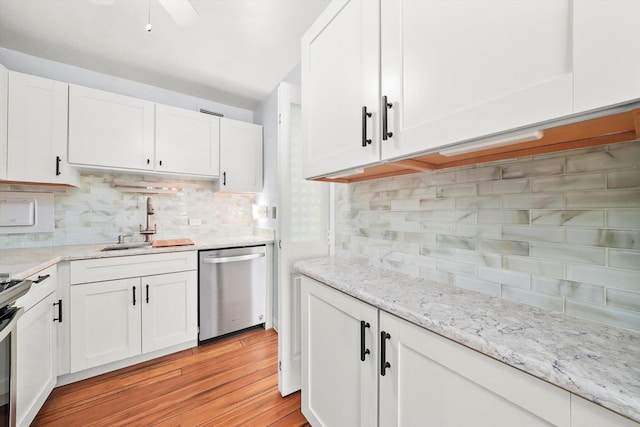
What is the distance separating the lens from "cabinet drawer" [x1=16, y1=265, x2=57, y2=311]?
131cm

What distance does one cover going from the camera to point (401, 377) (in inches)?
31.9

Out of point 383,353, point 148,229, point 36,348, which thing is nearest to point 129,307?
point 36,348

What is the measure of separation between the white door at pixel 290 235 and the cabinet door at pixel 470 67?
902mm

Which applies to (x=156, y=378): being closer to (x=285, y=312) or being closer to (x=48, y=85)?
(x=285, y=312)

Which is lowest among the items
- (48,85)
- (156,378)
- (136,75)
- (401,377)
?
(156,378)

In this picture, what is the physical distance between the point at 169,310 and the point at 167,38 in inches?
88.2

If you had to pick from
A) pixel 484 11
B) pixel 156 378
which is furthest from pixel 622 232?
pixel 156 378

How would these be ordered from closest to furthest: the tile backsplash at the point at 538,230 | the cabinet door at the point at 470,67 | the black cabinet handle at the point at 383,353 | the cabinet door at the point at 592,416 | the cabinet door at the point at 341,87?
1. the cabinet door at the point at 592,416
2. the cabinet door at the point at 470,67
3. the tile backsplash at the point at 538,230
4. the black cabinet handle at the point at 383,353
5. the cabinet door at the point at 341,87

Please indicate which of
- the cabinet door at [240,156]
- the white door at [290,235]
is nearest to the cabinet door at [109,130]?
the cabinet door at [240,156]

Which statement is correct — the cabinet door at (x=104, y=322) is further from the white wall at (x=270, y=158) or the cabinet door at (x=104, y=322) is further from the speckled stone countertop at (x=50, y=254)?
the white wall at (x=270, y=158)

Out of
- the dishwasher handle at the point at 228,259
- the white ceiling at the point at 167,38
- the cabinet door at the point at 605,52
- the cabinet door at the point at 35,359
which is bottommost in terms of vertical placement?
the cabinet door at the point at 35,359

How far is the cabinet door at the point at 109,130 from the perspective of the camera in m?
2.01

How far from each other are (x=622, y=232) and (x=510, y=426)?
1.98 ft

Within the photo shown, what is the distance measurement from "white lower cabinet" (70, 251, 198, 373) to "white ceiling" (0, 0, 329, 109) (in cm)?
174
